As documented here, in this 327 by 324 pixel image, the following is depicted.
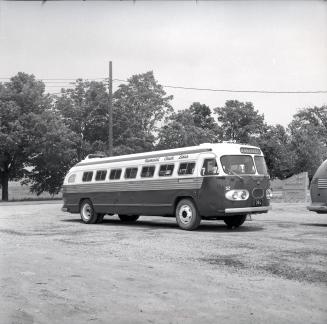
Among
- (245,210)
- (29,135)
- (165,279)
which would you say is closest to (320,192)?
(245,210)

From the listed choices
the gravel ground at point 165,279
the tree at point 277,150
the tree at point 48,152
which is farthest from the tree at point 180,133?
the gravel ground at point 165,279

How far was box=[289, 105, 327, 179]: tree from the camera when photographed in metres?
72.9

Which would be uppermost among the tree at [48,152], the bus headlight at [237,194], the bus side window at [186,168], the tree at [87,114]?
the tree at [87,114]

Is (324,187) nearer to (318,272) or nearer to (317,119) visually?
(318,272)

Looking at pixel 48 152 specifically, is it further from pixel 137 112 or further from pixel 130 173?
pixel 130 173

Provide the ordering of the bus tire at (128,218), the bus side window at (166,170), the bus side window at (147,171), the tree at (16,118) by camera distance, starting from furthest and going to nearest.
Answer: the tree at (16,118) < the bus tire at (128,218) < the bus side window at (147,171) < the bus side window at (166,170)

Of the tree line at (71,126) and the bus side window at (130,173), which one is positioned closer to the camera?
the bus side window at (130,173)

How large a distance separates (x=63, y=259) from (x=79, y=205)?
9.97 meters

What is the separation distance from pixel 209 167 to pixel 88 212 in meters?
5.98

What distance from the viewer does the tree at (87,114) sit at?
51625 mm

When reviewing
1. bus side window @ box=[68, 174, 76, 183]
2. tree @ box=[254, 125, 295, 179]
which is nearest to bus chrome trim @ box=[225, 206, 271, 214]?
bus side window @ box=[68, 174, 76, 183]

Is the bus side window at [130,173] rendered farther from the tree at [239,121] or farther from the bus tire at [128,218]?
the tree at [239,121]

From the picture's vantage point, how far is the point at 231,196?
47.4ft

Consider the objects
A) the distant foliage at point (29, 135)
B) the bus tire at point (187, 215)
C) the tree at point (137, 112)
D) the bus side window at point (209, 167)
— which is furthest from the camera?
the tree at point (137, 112)
